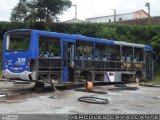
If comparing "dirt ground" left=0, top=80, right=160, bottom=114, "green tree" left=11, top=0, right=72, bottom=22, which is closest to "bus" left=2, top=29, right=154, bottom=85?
"dirt ground" left=0, top=80, right=160, bottom=114

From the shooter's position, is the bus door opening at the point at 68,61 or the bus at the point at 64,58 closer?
the bus at the point at 64,58

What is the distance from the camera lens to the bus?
17.8 m

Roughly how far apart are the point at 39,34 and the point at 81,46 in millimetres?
3604

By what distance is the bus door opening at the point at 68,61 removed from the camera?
1947 cm

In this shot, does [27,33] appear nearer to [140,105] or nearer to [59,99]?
[59,99]

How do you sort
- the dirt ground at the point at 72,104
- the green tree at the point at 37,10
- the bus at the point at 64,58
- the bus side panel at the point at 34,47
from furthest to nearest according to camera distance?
1. the green tree at the point at 37,10
2. the bus at the point at 64,58
3. the bus side panel at the point at 34,47
4. the dirt ground at the point at 72,104

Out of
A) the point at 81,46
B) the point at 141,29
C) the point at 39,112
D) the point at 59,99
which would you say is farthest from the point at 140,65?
the point at 39,112

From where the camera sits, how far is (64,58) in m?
19.4

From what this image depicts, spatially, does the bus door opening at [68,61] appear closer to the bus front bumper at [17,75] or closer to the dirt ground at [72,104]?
the dirt ground at [72,104]

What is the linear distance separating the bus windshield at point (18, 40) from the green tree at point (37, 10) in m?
18.9

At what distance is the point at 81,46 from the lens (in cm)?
2102

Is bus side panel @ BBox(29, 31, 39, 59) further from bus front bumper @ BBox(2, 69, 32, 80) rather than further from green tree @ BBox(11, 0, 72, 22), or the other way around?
green tree @ BBox(11, 0, 72, 22)

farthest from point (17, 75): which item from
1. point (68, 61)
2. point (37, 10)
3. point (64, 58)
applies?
point (37, 10)

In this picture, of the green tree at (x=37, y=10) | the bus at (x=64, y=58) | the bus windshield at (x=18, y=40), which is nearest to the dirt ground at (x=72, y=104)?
the bus at (x=64, y=58)
